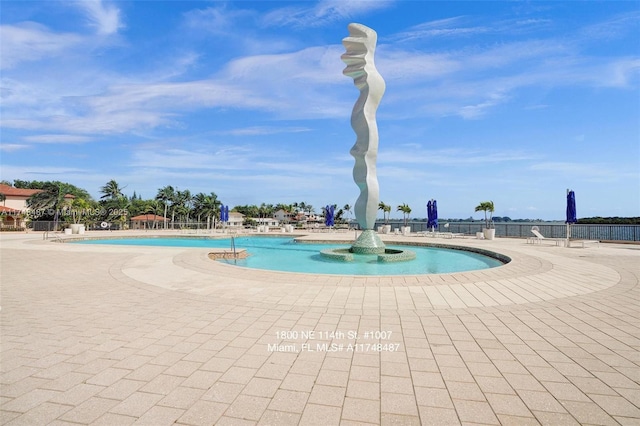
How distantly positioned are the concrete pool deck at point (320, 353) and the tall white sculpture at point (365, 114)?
355 inches

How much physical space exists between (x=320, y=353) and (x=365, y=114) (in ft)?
45.0

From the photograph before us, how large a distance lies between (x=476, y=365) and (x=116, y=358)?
4.10 meters

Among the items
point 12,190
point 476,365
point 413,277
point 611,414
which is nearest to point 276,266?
point 413,277

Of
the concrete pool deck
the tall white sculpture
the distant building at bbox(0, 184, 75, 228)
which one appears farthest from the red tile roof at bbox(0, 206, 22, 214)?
the tall white sculpture

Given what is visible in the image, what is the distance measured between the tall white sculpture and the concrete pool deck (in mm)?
9017

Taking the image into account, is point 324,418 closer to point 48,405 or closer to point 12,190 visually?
point 48,405

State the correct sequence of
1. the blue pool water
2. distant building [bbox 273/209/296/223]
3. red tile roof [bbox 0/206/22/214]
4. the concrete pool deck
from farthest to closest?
distant building [bbox 273/209/296/223] → red tile roof [bbox 0/206/22/214] → the blue pool water → the concrete pool deck

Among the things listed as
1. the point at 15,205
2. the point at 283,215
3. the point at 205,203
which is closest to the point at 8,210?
the point at 15,205

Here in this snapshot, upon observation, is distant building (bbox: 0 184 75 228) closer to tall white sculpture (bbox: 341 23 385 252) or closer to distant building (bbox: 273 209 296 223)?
tall white sculpture (bbox: 341 23 385 252)

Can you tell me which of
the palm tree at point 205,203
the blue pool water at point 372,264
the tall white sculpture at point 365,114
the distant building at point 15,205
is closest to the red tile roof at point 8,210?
the distant building at point 15,205

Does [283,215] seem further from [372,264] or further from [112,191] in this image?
[372,264]

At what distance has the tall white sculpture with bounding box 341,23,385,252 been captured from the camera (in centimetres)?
1603

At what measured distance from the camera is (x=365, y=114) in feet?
52.5

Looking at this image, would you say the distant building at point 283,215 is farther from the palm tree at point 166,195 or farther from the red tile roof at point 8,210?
the red tile roof at point 8,210
